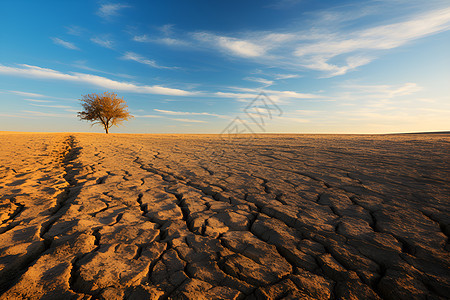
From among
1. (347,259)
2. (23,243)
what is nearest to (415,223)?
(347,259)

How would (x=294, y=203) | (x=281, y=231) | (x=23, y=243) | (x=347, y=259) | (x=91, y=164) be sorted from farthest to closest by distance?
(x=91, y=164) → (x=294, y=203) → (x=281, y=231) → (x=23, y=243) → (x=347, y=259)

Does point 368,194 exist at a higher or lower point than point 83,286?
higher

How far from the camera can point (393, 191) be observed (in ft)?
9.25

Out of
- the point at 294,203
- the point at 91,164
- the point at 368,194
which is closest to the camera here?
the point at 294,203

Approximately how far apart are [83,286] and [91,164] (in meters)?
4.17

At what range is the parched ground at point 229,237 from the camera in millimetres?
1320

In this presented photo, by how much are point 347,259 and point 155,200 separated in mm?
2254

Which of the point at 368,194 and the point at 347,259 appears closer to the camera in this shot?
the point at 347,259

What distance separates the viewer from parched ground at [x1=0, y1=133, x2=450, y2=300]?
4.33 ft

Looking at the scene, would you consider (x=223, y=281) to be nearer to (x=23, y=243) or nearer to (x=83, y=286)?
(x=83, y=286)

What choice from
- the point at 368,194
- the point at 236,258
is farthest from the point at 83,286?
the point at 368,194

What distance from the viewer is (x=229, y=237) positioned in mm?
1889

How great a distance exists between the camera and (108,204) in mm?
2646

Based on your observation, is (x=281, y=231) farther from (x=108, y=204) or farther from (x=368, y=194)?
(x=108, y=204)
